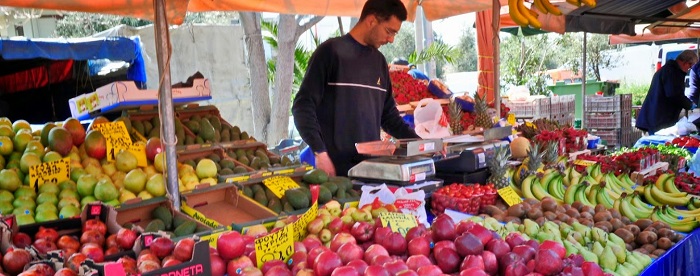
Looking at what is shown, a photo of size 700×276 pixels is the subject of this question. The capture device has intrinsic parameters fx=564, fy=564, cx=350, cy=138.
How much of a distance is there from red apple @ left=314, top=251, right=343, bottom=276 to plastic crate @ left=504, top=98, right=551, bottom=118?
955cm

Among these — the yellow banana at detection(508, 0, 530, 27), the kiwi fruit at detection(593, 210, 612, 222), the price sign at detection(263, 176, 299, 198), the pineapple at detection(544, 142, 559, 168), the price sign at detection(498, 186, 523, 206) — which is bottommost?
the kiwi fruit at detection(593, 210, 612, 222)

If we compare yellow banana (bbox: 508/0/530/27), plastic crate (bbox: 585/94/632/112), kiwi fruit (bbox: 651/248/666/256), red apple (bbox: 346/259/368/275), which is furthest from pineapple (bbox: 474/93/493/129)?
plastic crate (bbox: 585/94/632/112)

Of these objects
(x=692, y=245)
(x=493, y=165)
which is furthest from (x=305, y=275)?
(x=692, y=245)

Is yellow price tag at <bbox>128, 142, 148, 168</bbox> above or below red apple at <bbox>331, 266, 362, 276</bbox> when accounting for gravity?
above

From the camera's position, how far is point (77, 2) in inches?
168

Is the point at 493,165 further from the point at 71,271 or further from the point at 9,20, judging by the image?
the point at 9,20

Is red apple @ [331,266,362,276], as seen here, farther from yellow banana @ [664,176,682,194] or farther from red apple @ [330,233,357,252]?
yellow banana @ [664,176,682,194]

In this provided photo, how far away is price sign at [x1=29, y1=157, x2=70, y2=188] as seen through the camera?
294cm

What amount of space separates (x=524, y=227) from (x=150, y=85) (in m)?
8.83

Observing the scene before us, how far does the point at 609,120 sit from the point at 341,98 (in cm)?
895

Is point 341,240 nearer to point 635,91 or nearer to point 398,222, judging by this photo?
point 398,222

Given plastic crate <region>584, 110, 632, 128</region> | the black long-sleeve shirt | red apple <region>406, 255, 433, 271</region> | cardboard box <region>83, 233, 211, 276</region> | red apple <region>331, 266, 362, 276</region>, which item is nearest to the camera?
cardboard box <region>83, 233, 211, 276</region>

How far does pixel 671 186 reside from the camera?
4273mm

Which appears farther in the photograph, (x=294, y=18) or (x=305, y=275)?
(x=294, y=18)
